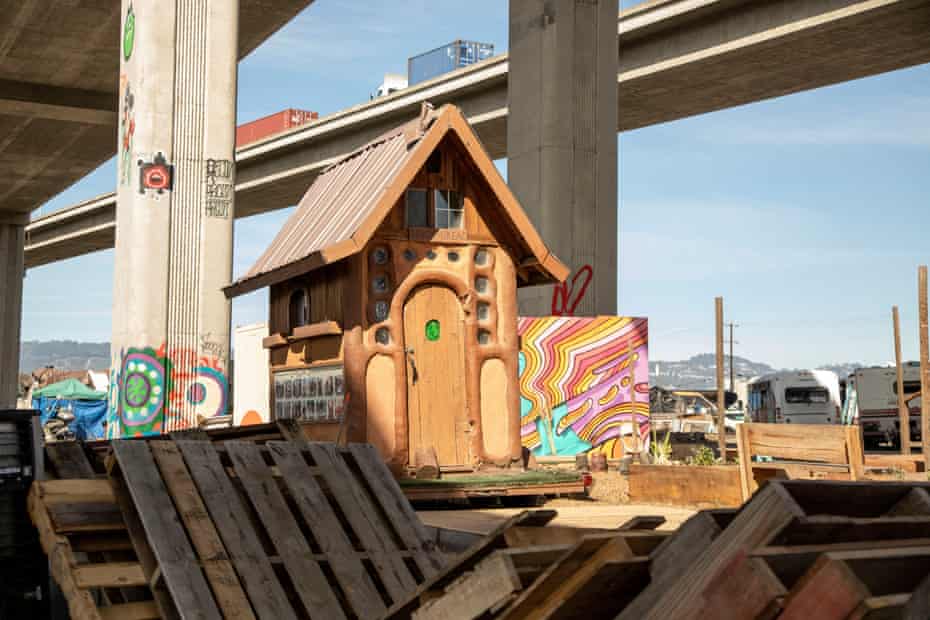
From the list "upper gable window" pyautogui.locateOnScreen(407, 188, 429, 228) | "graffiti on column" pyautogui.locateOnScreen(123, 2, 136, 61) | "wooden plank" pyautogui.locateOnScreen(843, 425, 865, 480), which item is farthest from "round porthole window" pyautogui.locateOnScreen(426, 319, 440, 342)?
"graffiti on column" pyautogui.locateOnScreen(123, 2, 136, 61)

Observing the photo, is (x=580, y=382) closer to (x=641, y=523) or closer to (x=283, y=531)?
(x=283, y=531)

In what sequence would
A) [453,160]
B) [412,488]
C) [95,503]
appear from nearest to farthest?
[95,503] → [412,488] → [453,160]

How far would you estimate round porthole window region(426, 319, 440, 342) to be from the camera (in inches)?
586

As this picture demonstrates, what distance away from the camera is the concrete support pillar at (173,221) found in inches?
1001

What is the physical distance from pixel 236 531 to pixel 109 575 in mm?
827

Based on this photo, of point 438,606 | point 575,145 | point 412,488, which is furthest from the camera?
point 575,145

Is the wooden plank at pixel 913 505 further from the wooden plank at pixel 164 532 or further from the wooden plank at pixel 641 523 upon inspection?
A: the wooden plank at pixel 164 532

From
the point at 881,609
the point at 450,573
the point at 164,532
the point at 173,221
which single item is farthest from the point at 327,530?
the point at 173,221

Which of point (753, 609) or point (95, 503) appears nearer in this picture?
point (753, 609)

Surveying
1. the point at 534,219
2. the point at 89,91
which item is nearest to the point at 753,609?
the point at 534,219

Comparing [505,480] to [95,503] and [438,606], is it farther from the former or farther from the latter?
[438,606]

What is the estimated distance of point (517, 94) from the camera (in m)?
29.6

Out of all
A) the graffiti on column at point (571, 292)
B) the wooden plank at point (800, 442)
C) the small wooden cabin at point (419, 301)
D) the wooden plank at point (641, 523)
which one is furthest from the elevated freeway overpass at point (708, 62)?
the wooden plank at point (641, 523)

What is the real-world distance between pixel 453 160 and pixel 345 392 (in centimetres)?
341
